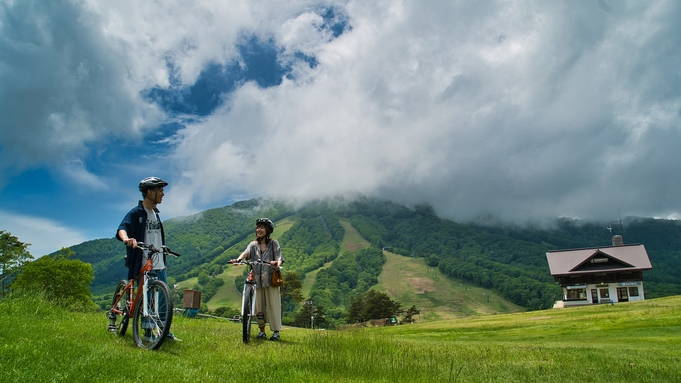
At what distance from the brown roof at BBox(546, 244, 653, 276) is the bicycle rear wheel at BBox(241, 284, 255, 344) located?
8295 centimetres

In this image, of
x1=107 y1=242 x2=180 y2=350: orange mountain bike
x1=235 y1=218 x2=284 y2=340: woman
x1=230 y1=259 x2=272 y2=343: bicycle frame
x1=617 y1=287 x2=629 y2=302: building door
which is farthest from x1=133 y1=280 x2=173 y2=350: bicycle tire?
x1=617 y1=287 x2=629 y2=302: building door

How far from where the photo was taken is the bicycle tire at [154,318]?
303 inches

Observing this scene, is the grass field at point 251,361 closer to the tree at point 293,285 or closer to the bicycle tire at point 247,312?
the bicycle tire at point 247,312

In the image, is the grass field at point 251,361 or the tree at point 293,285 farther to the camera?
the tree at point 293,285

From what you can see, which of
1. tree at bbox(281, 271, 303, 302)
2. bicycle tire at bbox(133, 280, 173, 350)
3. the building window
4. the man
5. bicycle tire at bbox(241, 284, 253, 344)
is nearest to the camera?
bicycle tire at bbox(133, 280, 173, 350)

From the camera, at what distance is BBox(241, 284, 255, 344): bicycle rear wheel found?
32.6ft

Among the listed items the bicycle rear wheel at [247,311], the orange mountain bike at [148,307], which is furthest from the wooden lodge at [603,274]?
the orange mountain bike at [148,307]

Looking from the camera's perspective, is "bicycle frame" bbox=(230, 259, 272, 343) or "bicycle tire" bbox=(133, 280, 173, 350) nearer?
"bicycle tire" bbox=(133, 280, 173, 350)

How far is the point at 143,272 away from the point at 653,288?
797 ft

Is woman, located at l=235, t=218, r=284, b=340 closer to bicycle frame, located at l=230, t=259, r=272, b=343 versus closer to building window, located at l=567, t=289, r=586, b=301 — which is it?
bicycle frame, located at l=230, t=259, r=272, b=343

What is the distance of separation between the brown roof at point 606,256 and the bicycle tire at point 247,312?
8296 cm

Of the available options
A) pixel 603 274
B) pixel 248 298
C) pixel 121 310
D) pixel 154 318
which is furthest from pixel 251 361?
pixel 603 274

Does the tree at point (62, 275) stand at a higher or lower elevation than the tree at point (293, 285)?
higher

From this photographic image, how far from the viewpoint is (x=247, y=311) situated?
404 inches
